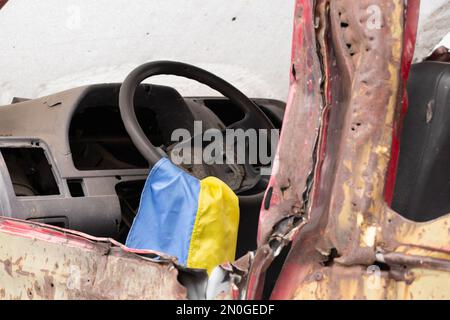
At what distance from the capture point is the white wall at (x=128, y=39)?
3723mm

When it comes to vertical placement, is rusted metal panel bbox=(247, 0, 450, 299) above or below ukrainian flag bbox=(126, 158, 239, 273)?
above

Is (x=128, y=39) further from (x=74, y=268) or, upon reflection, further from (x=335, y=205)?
(x=335, y=205)

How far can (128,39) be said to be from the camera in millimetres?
3838

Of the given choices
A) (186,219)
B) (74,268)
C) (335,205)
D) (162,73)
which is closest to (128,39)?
(162,73)

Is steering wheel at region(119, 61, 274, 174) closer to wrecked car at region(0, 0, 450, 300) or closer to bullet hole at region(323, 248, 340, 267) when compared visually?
wrecked car at region(0, 0, 450, 300)

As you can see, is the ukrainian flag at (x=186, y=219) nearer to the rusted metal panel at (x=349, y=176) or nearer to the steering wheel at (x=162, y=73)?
the steering wheel at (x=162, y=73)

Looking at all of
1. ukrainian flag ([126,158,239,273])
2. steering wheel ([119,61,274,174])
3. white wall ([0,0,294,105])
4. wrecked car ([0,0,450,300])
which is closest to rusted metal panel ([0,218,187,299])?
wrecked car ([0,0,450,300])

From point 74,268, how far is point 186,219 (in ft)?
1.09

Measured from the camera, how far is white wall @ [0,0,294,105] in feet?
12.2

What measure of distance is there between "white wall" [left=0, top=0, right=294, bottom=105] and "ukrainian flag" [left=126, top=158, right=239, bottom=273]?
1.73 meters

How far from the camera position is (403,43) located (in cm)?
143

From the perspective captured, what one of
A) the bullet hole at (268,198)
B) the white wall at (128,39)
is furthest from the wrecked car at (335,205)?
the white wall at (128,39)
